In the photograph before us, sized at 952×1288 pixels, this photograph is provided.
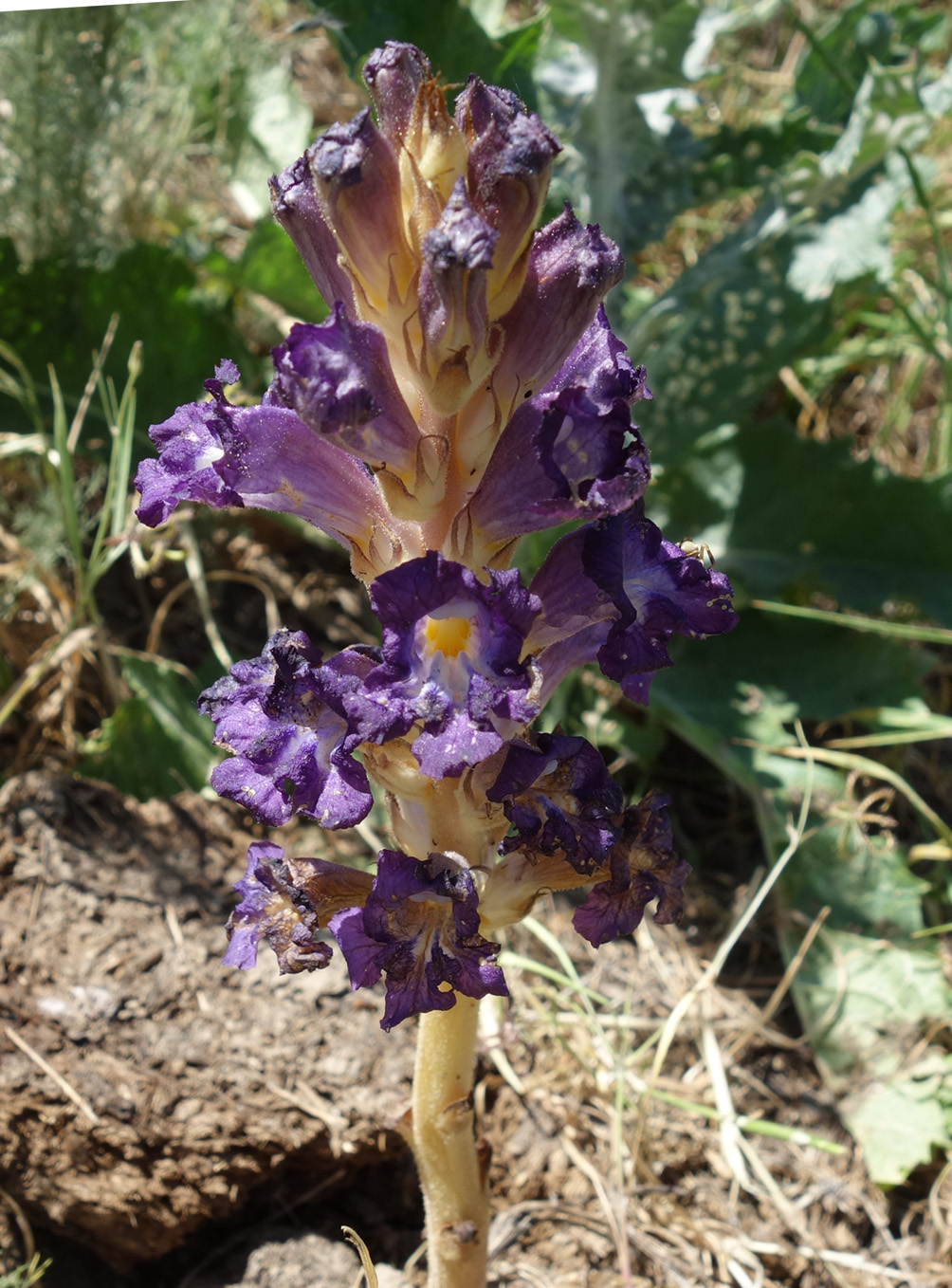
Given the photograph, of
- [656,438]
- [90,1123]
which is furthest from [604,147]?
[90,1123]

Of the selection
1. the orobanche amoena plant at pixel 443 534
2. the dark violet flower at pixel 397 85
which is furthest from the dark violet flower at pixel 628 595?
the dark violet flower at pixel 397 85

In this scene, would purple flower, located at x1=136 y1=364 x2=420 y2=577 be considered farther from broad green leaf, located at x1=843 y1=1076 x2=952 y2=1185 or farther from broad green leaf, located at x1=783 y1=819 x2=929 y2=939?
broad green leaf, located at x1=843 y1=1076 x2=952 y2=1185

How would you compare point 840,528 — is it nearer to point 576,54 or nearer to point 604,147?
point 604,147

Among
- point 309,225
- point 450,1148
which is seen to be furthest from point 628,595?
point 450,1148

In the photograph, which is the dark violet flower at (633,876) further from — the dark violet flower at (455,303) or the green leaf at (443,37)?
the green leaf at (443,37)

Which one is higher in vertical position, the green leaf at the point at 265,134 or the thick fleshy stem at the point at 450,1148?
the green leaf at the point at 265,134
